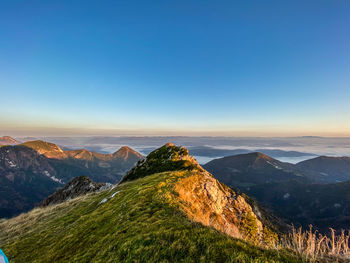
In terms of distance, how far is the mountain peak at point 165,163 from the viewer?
42.9 metres

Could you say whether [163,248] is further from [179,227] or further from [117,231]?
[117,231]

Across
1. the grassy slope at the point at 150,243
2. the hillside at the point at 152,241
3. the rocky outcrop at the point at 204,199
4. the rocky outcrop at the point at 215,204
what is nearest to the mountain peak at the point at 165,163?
the rocky outcrop at the point at 204,199

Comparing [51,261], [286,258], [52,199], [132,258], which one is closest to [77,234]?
[51,261]

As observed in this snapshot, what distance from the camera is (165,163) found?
46188mm

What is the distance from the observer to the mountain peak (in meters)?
42.9

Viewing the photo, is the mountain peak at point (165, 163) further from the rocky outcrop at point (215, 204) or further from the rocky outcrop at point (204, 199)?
the rocky outcrop at point (215, 204)

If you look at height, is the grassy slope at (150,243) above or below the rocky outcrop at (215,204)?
above

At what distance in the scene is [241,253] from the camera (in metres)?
6.70

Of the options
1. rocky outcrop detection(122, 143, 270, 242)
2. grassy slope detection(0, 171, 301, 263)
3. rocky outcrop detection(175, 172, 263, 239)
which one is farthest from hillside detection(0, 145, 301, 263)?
rocky outcrop detection(175, 172, 263, 239)

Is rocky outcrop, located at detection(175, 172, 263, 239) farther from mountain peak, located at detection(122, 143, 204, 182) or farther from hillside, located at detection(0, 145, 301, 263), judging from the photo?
mountain peak, located at detection(122, 143, 204, 182)

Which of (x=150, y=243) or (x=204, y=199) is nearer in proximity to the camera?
(x=150, y=243)

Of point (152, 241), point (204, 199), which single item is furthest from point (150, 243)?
point (204, 199)

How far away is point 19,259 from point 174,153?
39.3 m

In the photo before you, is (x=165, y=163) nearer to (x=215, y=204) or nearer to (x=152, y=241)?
(x=215, y=204)
